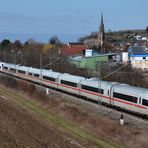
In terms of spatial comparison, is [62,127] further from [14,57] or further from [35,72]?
[14,57]

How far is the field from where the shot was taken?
26359 millimetres

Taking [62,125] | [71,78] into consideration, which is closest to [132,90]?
[62,125]

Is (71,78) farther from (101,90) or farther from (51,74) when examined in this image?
(101,90)

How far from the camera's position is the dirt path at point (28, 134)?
25.1 meters

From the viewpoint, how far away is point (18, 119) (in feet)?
117

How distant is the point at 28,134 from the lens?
28.3 m

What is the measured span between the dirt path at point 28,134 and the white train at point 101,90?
310 inches

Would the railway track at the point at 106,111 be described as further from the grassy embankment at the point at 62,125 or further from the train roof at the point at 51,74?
the train roof at the point at 51,74

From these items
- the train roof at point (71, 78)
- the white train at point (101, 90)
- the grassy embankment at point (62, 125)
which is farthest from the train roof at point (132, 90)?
the train roof at point (71, 78)

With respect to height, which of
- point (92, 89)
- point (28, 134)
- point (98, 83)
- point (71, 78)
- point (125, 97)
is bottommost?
point (28, 134)

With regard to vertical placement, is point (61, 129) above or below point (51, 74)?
below

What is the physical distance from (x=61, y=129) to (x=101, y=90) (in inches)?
520

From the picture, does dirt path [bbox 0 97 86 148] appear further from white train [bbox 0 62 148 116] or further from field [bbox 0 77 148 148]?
white train [bbox 0 62 148 116]

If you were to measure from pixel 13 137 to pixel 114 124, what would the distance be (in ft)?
28.4
